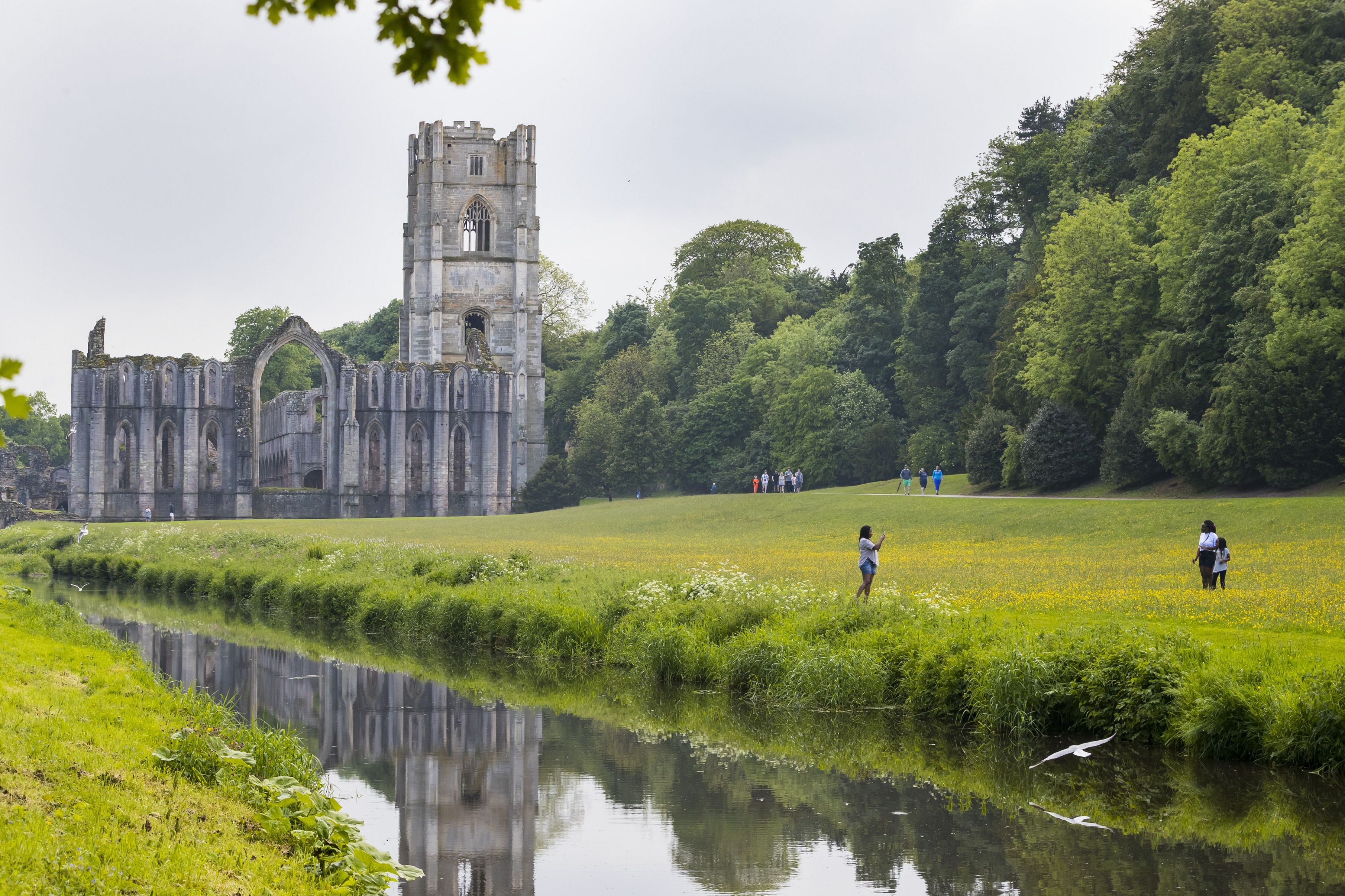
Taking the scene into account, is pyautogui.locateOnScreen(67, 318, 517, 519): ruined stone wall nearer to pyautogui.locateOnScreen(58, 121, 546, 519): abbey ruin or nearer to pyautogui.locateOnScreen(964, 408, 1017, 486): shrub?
pyautogui.locateOnScreen(58, 121, 546, 519): abbey ruin

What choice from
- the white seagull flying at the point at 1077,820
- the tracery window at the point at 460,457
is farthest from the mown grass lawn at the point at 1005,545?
the tracery window at the point at 460,457

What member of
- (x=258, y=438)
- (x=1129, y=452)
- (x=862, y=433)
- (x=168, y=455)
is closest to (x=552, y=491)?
(x=258, y=438)

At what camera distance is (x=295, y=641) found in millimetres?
25047

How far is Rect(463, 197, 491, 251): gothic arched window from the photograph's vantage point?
87.3 m

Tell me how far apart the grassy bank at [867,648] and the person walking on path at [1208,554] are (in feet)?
14.1

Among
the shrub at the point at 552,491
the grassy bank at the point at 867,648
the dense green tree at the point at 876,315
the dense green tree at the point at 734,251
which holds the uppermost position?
the dense green tree at the point at 734,251

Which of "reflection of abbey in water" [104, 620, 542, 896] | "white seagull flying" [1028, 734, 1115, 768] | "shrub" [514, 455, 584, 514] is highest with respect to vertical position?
"shrub" [514, 455, 584, 514]

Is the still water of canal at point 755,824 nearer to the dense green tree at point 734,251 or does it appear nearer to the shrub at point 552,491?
the shrub at point 552,491

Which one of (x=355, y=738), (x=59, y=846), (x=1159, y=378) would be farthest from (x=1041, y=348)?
(x=59, y=846)

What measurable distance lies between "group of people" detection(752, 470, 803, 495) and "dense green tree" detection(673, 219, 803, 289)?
29.6 meters

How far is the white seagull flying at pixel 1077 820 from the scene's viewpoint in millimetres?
11414

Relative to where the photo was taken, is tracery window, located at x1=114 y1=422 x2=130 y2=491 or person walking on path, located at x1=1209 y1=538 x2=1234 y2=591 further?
tracery window, located at x1=114 y1=422 x2=130 y2=491

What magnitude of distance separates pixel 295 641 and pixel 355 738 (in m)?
9.48

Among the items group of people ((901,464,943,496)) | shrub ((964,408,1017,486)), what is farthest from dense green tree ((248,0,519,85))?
shrub ((964,408,1017,486))
